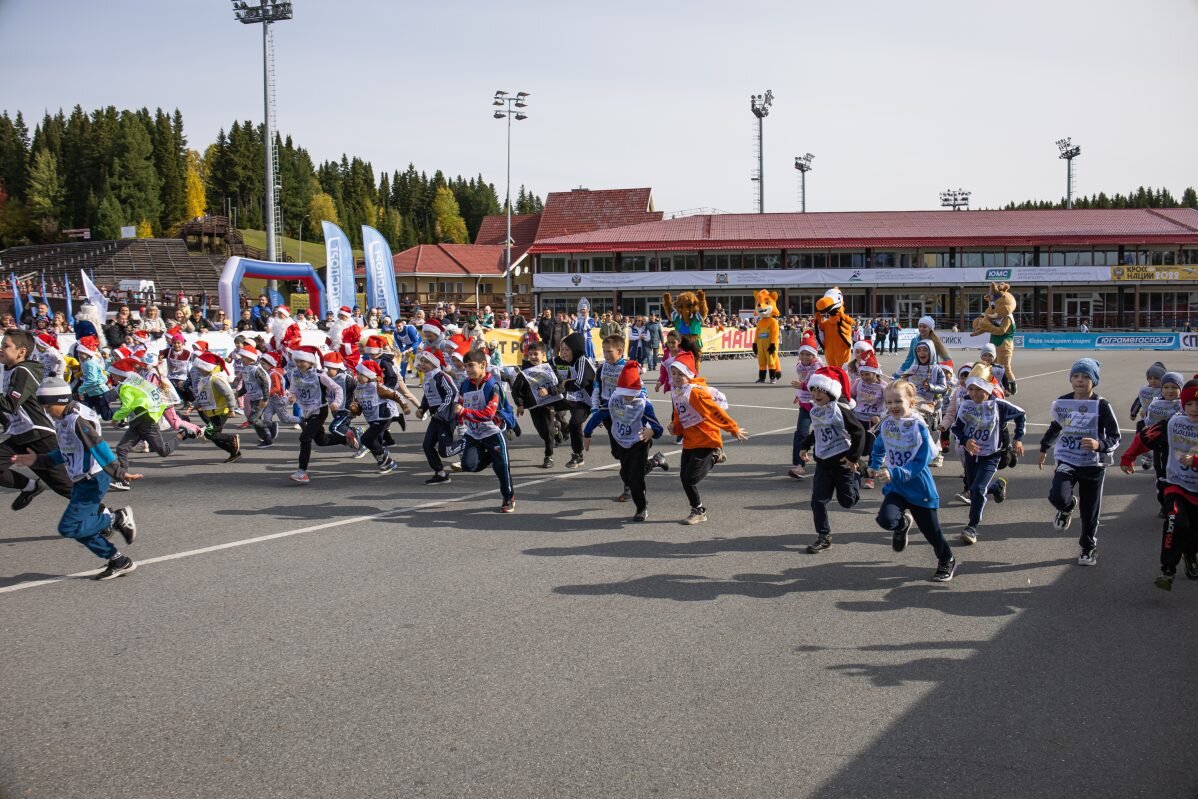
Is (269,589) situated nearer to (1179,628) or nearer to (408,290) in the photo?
(1179,628)

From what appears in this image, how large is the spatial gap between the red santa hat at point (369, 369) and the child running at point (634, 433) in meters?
3.67

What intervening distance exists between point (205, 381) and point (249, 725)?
28.4 feet

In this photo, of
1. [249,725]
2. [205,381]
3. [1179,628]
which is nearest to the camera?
[249,725]

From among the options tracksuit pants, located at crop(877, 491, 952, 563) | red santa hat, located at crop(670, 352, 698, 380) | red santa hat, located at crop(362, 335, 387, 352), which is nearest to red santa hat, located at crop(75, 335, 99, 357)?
red santa hat, located at crop(362, 335, 387, 352)

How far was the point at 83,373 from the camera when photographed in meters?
14.3

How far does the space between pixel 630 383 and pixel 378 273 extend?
66.6ft

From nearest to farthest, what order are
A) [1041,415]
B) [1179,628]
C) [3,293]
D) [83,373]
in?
[1179,628] → [83,373] → [1041,415] → [3,293]

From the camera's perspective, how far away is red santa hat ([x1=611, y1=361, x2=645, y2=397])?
9328mm

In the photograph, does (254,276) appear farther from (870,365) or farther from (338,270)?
(870,365)

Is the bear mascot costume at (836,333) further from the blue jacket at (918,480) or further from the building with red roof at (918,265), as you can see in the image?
the building with red roof at (918,265)

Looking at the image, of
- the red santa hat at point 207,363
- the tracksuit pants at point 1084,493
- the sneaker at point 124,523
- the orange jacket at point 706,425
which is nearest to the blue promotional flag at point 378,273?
the red santa hat at point 207,363

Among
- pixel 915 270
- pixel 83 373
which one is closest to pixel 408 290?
pixel 915 270

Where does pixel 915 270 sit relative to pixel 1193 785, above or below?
above

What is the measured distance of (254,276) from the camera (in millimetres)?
26859
